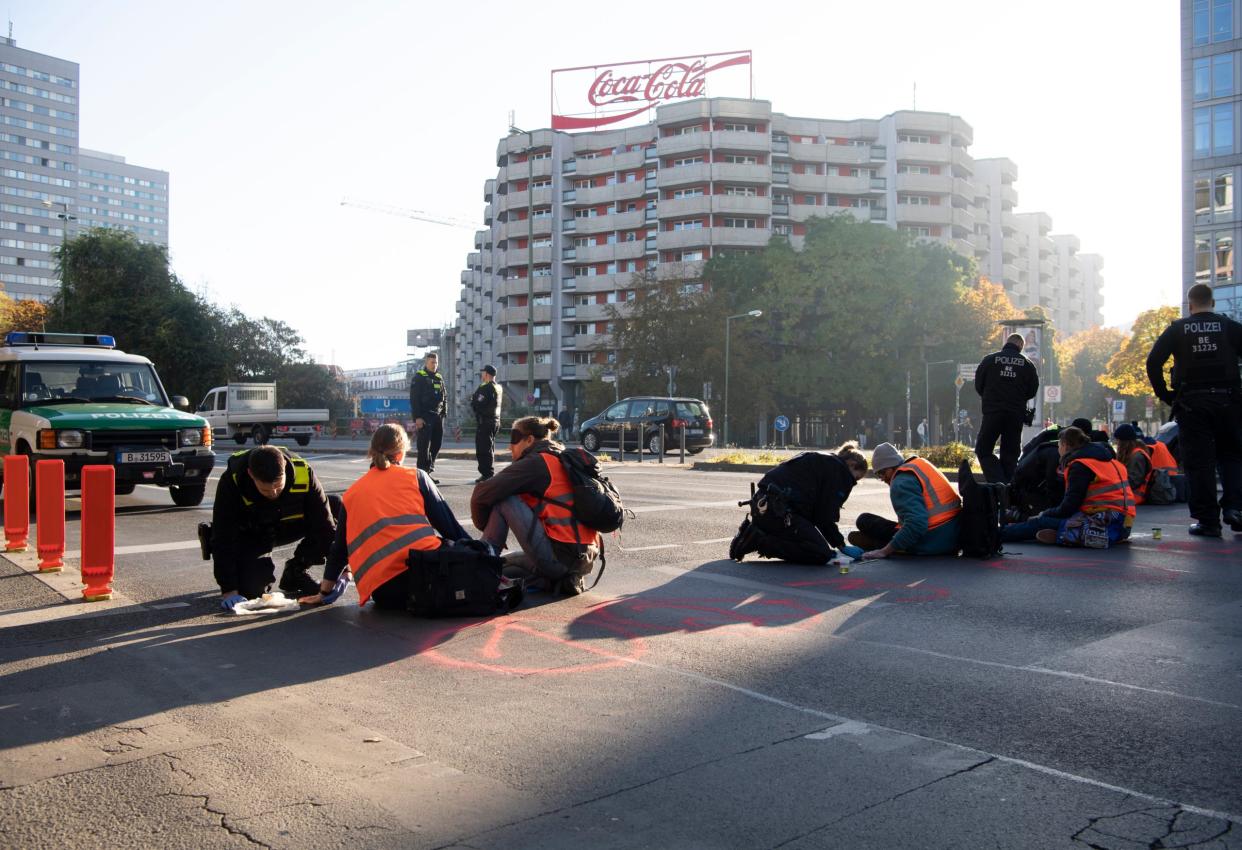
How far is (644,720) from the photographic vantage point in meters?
4.19

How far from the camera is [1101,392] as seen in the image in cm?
10612

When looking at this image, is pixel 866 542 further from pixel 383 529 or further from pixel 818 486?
pixel 383 529

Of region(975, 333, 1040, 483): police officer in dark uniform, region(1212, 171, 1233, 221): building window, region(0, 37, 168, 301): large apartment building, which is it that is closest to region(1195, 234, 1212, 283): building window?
region(1212, 171, 1233, 221): building window

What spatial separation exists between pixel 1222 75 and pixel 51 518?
59954 mm

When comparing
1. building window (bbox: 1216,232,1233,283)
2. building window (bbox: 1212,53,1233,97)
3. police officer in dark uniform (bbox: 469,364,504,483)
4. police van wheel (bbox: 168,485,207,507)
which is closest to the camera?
police van wheel (bbox: 168,485,207,507)

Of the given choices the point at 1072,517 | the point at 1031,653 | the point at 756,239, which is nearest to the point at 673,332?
the point at 756,239

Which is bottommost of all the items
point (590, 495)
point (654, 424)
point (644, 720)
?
point (644, 720)

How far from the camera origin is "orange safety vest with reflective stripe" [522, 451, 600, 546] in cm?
701

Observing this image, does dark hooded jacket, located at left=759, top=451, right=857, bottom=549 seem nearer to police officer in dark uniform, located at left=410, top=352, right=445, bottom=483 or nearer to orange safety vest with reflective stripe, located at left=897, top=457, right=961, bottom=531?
orange safety vest with reflective stripe, located at left=897, top=457, right=961, bottom=531

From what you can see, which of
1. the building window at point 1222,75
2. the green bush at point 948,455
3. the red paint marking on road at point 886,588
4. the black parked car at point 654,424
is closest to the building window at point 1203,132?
the building window at point 1222,75

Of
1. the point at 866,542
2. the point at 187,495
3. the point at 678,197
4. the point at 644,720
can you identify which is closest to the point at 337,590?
the point at 644,720

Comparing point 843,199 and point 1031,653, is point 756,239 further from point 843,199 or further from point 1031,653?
point 1031,653

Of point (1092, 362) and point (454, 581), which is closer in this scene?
point (454, 581)

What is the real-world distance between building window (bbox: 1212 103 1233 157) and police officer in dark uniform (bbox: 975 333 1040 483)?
50275 millimetres
